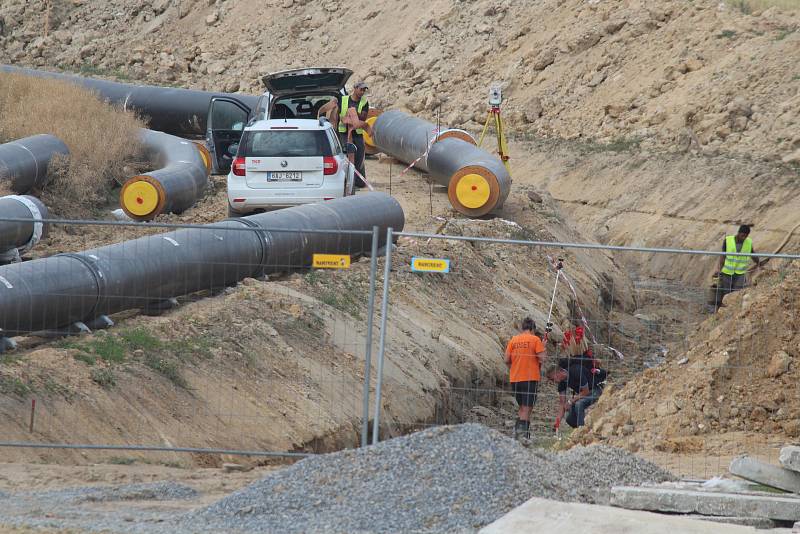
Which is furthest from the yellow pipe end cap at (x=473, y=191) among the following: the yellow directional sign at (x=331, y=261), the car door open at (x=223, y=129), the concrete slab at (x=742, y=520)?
the concrete slab at (x=742, y=520)

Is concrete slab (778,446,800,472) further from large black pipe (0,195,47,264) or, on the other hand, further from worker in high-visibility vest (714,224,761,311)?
large black pipe (0,195,47,264)

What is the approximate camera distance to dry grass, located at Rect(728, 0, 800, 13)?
106ft

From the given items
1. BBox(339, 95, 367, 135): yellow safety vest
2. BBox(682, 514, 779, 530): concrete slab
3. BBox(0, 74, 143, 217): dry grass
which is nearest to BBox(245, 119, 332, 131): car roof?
BBox(339, 95, 367, 135): yellow safety vest

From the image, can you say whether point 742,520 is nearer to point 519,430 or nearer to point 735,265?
point 519,430

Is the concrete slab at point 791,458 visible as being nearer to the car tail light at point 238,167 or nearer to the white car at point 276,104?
the car tail light at point 238,167

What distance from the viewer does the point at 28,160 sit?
21.2m

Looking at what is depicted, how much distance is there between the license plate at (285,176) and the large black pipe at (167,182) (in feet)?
8.02

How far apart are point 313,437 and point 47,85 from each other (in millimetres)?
16762

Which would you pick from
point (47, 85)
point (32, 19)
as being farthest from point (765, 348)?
point (32, 19)

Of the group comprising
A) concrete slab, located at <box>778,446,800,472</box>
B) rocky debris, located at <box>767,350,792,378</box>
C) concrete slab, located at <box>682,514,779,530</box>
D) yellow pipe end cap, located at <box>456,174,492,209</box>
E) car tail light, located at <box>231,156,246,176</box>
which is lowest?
concrete slab, located at <box>682,514,779,530</box>

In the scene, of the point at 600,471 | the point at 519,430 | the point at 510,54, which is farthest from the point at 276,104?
the point at 600,471

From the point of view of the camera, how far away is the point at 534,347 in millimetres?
12844

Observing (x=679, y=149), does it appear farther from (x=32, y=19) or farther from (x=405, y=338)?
(x=32, y=19)

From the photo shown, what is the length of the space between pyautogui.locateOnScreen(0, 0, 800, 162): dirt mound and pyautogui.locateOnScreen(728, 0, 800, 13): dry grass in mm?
54
